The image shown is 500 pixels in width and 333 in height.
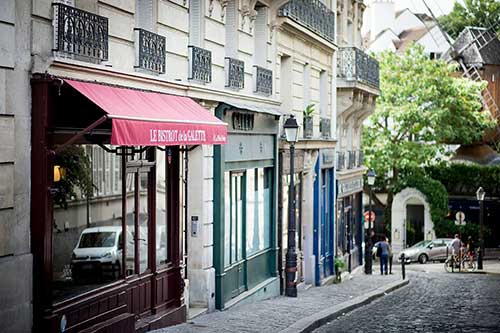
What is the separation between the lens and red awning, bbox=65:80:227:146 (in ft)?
35.7

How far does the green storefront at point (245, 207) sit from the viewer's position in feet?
57.9

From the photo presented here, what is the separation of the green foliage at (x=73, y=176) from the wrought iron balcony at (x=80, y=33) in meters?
1.22

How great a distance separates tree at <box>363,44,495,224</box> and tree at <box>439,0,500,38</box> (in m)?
23.0

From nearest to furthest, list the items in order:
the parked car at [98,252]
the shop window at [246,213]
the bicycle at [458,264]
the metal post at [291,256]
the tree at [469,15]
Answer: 1. the parked car at [98,252]
2. the shop window at [246,213]
3. the metal post at [291,256]
4. the bicycle at [458,264]
5. the tree at [469,15]

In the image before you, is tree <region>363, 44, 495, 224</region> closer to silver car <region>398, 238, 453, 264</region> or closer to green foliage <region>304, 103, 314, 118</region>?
silver car <region>398, 238, 453, 264</region>

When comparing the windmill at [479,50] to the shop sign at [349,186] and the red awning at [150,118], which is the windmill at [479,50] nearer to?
the shop sign at [349,186]

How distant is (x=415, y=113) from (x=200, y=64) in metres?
33.5

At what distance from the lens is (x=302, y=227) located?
88.7 feet

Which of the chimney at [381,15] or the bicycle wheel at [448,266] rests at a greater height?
the chimney at [381,15]

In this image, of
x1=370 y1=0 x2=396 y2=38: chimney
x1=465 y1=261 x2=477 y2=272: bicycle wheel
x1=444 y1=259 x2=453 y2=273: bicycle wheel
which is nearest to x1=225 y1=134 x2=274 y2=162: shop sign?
x1=444 y1=259 x2=453 y2=273: bicycle wheel

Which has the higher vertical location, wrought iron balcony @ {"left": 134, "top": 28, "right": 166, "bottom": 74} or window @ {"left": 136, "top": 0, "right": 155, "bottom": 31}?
window @ {"left": 136, "top": 0, "right": 155, "bottom": 31}

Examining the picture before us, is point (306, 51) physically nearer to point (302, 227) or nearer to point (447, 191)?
point (302, 227)

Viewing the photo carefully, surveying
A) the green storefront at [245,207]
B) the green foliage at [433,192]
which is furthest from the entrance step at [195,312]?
the green foliage at [433,192]

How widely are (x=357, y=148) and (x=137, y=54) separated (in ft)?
84.2
